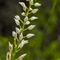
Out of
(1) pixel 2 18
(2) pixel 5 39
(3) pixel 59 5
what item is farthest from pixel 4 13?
(3) pixel 59 5

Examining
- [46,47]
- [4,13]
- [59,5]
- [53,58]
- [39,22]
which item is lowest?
[53,58]

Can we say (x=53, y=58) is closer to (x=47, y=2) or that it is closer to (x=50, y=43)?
(x=50, y=43)

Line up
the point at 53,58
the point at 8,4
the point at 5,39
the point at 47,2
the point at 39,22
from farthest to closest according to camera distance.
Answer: the point at 47,2
the point at 8,4
the point at 39,22
the point at 5,39
the point at 53,58

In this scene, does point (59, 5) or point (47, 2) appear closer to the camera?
point (59, 5)

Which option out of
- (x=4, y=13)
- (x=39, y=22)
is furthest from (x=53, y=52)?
(x=4, y=13)

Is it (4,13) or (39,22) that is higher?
(4,13)

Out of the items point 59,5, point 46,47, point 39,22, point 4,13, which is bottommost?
point 46,47

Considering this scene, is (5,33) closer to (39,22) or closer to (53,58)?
(39,22)

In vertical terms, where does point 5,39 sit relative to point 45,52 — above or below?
above

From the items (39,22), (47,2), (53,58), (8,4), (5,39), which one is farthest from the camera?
(47,2)
